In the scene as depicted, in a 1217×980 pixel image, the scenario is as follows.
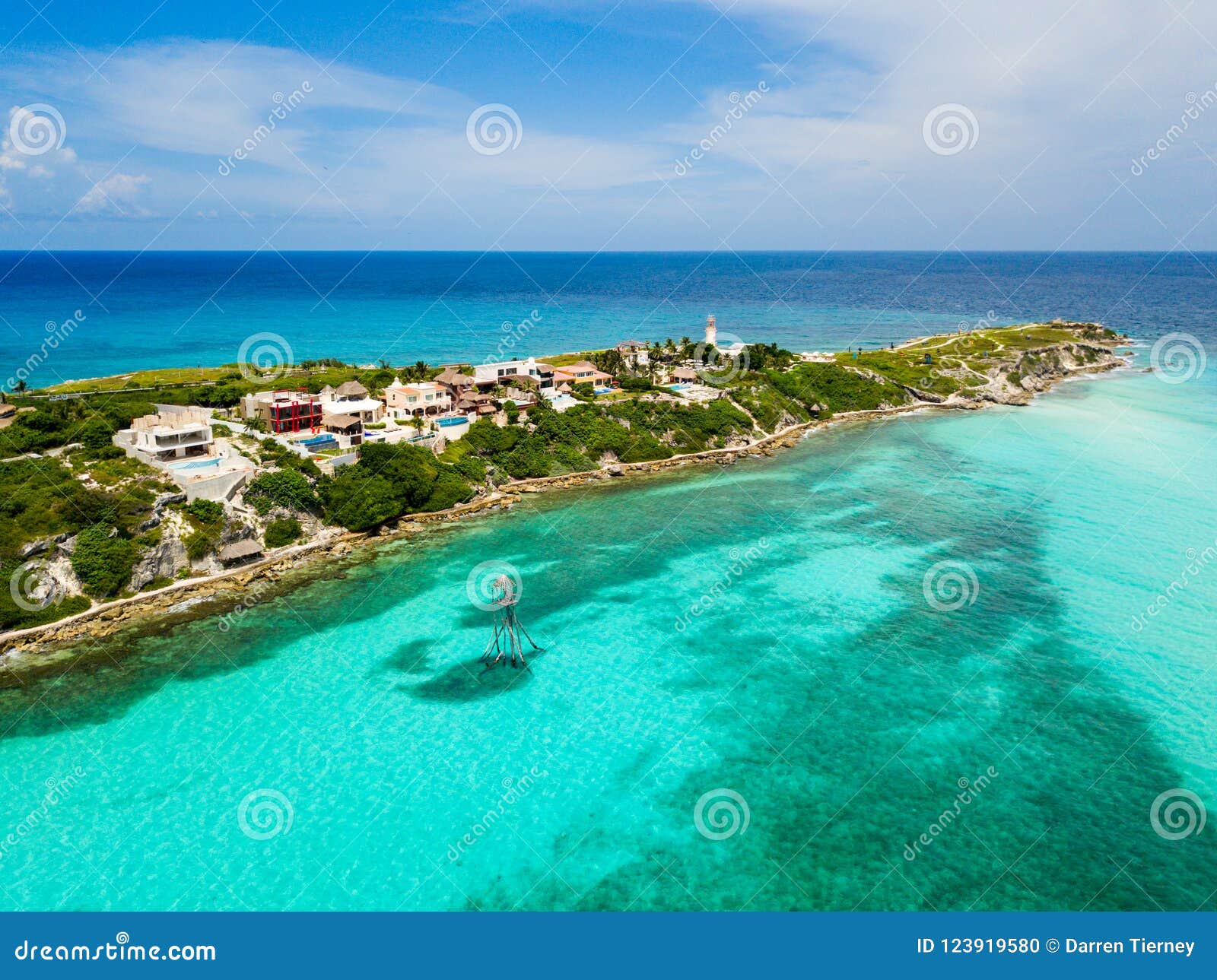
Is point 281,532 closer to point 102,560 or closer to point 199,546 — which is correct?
point 199,546

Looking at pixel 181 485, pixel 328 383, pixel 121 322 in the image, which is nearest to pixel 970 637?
pixel 181 485

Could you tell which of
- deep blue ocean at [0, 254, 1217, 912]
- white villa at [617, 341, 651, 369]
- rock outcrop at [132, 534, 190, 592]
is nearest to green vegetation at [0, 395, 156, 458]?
rock outcrop at [132, 534, 190, 592]

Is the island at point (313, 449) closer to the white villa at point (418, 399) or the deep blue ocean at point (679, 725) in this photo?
the white villa at point (418, 399)

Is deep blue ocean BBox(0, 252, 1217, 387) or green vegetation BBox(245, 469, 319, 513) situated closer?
green vegetation BBox(245, 469, 319, 513)

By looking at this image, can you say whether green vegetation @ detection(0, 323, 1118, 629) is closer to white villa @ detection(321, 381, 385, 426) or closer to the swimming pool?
the swimming pool

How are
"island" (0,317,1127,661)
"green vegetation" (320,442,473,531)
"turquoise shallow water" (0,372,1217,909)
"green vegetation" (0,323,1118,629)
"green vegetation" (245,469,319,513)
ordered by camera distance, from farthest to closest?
"green vegetation" (320,442,473,531) → "green vegetation" (245,469,319,513) → "green vegetation" (0,323,1118,629) → "island" (0,317,1127,661) → "turquoise shallow water" (0,372,1217,909)

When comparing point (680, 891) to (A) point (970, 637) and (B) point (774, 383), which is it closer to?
(A) point (970, 637)
